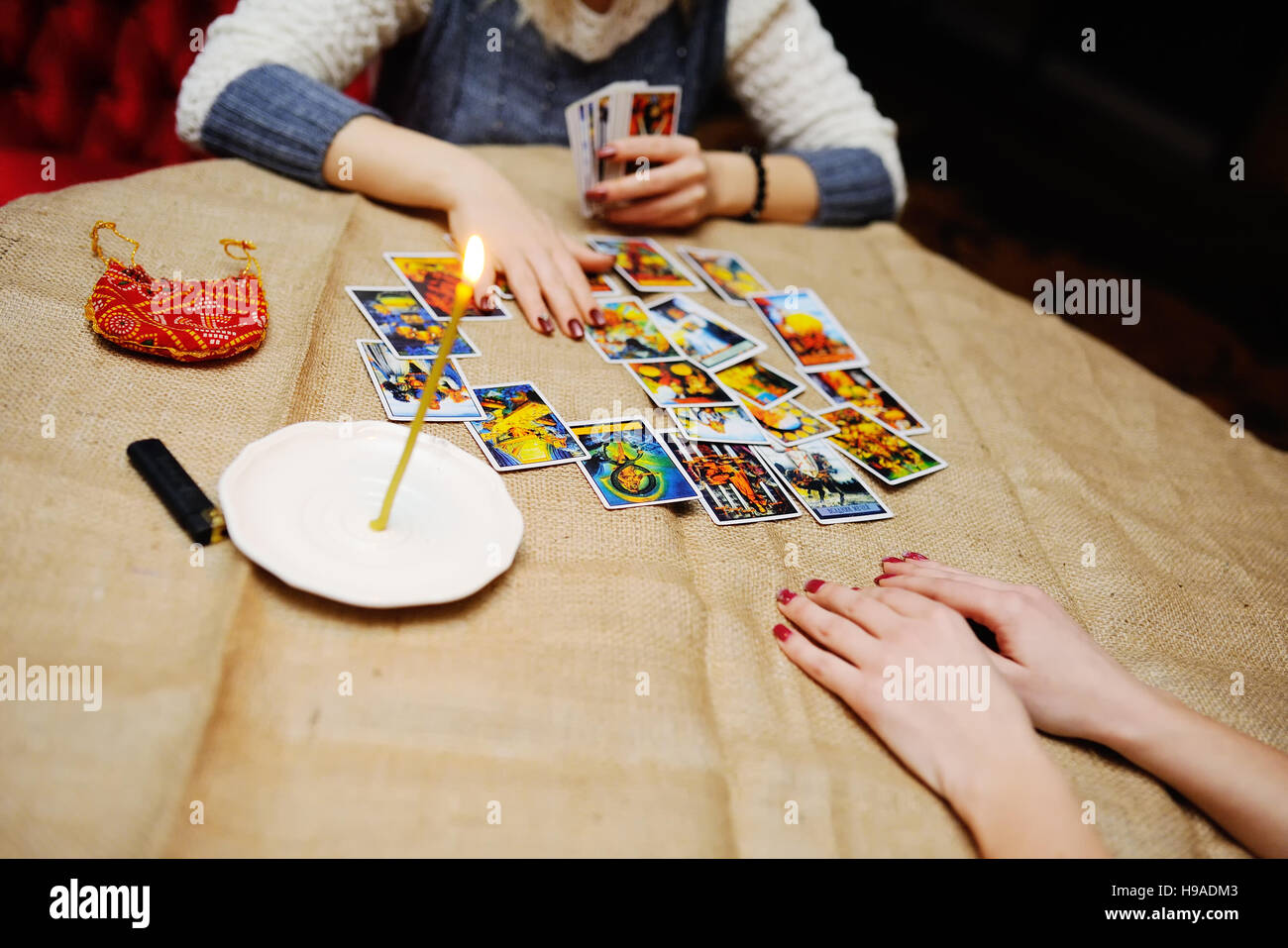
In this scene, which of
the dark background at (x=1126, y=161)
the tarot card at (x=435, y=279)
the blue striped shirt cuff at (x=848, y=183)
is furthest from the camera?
the dark background at (x=1126, y=161)

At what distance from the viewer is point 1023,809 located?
660 millimetres

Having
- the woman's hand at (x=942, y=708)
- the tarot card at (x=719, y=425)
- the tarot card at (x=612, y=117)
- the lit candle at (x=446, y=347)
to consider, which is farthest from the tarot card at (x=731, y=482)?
the tarot card at (x=612, y=117)

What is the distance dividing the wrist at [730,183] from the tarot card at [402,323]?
63 centimetres

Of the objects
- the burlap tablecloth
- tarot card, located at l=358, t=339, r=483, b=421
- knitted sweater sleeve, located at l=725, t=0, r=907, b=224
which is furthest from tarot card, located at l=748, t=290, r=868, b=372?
tarot card, located at l=358, t=339, r=483, b=421

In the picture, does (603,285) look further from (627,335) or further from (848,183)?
(848,183)

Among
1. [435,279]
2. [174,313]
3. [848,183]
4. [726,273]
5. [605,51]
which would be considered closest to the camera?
[174,313]

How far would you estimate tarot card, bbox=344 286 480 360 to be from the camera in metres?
0.98

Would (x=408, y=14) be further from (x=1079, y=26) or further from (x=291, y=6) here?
(x=1079, y=26)

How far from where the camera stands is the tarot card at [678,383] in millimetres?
1036

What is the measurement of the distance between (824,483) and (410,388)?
1.49 feet

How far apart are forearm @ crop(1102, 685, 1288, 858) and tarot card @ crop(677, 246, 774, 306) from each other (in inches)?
29.6

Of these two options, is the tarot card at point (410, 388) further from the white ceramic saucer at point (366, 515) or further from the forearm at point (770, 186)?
the forearm at point (770, 186)

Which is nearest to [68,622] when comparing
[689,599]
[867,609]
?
[689,599]

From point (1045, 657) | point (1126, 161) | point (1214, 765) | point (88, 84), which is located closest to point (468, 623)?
point (1045, 657)
